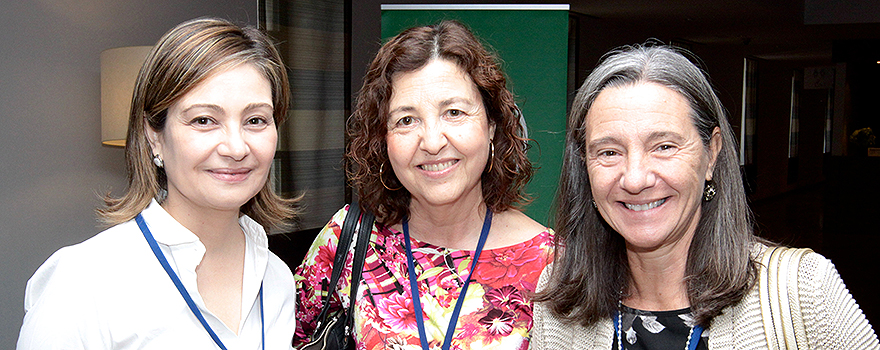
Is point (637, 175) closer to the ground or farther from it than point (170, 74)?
closer to the ground

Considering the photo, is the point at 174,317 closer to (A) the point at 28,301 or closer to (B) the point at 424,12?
(A) the point at 28,301

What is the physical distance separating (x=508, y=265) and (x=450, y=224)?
0.24 metres

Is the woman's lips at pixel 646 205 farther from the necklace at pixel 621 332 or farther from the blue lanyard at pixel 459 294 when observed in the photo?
the blue lanyard at pixel 459 294

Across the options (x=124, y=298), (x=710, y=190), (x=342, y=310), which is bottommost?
(x=342, y=310)

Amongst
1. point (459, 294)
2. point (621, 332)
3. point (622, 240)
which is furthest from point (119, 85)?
point (621, 332)

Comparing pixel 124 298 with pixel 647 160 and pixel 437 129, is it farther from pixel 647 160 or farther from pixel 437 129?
pixel 647 160

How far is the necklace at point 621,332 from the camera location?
1.58 metres

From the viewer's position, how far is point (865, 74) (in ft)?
18.2

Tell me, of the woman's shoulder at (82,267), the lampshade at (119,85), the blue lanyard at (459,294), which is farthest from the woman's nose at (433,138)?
the lampshade at (119,85)

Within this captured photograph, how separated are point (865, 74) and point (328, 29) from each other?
14.9 feet

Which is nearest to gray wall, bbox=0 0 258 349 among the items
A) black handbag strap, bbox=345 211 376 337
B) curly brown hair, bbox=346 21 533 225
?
curly brown hair, bbox=346 21 533 225

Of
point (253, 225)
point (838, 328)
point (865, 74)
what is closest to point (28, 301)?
point (253, 225)

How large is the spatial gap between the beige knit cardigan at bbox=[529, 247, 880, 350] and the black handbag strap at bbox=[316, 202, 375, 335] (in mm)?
813

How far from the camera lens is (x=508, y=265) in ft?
6.93
